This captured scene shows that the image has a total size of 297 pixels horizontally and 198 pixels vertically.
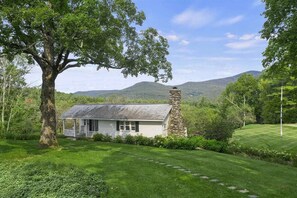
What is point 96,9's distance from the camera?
1530cm

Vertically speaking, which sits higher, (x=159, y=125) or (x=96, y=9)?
(x=96, y=9)

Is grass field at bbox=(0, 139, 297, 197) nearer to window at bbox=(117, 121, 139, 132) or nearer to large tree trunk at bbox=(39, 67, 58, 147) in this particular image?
large tree trunk at bbox=(39, 67, 58, 147)

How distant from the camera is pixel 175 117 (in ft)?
92.6

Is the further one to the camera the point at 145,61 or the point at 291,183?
the point at 145,61

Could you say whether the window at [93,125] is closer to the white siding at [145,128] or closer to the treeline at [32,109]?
the white siding at [145,128]

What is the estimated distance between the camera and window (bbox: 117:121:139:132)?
28969mm

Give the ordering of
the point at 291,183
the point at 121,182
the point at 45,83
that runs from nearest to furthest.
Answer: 1. the point at 121,182
2. the point at 291,183
3. the point at 45,83

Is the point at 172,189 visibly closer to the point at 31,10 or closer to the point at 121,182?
the point at 121,182

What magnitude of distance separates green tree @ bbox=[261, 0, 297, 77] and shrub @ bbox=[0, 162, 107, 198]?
31.2 ft

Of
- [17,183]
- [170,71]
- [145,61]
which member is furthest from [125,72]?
[17,183]

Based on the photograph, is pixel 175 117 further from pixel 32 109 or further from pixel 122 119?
pixel 32 109

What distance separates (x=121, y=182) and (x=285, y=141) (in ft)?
112

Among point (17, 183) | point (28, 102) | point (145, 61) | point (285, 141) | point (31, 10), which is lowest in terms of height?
point (285, 141)

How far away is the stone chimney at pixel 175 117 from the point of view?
92.2 feet
